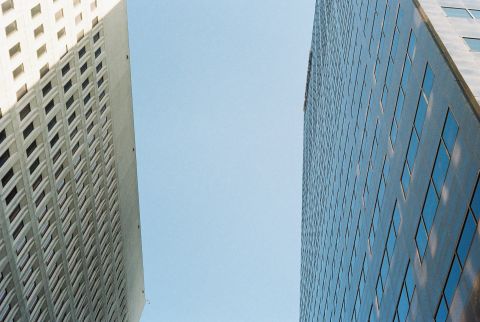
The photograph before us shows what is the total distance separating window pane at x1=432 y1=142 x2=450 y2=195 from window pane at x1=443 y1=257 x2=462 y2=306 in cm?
400

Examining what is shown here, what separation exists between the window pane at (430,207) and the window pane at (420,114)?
3903 mm

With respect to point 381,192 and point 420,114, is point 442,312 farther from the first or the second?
point 381,192

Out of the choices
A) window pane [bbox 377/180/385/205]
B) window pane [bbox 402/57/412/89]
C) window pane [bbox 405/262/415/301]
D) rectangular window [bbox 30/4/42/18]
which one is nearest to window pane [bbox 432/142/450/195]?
window pane [bbox 405/262/415/301]

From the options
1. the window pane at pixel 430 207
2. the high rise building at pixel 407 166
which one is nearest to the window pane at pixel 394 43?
the high rise building at pixel 407 166

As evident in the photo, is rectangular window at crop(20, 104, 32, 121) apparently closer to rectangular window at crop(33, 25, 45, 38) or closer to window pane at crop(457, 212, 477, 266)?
rectangular window at crop(33, 25, 45, 38)

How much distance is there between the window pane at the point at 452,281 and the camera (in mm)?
25297

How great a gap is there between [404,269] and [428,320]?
483cm

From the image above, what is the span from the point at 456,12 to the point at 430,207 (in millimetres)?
10875

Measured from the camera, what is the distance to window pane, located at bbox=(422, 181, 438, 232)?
29.0 m

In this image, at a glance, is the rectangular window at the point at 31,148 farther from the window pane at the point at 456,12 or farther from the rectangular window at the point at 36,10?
the window pane at the point at 456,12

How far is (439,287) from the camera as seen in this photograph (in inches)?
1080

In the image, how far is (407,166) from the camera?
113 ft

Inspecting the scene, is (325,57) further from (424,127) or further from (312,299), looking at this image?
(424,127)

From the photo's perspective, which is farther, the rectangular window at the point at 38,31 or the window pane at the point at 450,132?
the rectangular window at the point at 38,31
